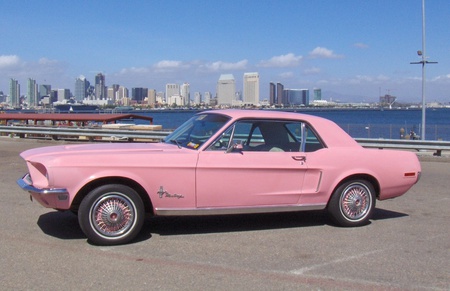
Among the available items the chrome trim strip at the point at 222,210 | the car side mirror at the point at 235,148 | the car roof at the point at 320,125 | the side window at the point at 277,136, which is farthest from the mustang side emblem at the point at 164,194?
the car roof at the point at 320,125

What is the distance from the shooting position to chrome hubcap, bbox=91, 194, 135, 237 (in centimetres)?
539

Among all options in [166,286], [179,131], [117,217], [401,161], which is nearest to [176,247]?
[117,217]

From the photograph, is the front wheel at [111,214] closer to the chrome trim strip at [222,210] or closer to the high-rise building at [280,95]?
the chrome trim strip at [222,210]

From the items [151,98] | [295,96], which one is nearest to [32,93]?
[151,98]

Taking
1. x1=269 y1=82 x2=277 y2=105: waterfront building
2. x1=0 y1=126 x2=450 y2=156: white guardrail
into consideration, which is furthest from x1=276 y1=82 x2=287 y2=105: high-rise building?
x1=0 y1=126 x2=450 y2=156: white guardrail

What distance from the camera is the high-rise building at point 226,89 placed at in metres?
13.6

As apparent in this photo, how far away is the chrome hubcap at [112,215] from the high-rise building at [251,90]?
8838mm

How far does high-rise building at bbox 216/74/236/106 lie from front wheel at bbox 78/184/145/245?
27.2 ft

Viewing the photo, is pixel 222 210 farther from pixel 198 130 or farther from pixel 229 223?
pixel 198 130

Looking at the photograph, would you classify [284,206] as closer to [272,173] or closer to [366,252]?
[272,173]

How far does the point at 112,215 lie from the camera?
5418 mm

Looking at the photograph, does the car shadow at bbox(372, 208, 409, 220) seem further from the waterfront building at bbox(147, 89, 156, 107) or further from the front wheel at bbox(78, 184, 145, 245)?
the waterfront building at bbox(147, 89, 156, 107)

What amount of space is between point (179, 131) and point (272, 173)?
1.40m

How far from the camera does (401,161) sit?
6.75 metres
